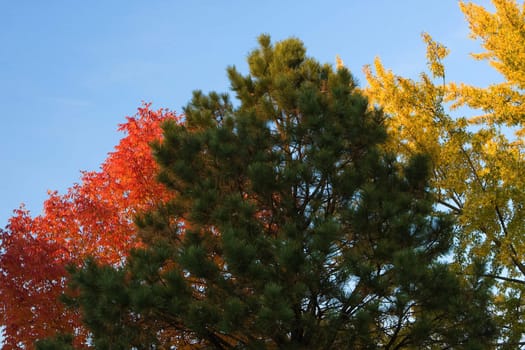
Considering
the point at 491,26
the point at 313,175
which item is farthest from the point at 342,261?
the point at 491,26

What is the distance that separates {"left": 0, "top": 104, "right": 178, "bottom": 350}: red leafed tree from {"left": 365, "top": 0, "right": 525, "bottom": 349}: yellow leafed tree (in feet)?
18.2

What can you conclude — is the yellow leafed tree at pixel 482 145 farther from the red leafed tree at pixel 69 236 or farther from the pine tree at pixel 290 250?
the red leafed tree at pixel 69 236

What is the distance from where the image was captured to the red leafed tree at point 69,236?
1398 cm

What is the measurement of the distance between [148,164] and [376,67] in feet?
20.1

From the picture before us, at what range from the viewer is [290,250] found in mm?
9109

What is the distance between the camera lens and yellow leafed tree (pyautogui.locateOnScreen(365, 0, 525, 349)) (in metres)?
11.4

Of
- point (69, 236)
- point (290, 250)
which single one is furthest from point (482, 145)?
point (69, 236)

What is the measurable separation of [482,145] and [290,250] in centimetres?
551

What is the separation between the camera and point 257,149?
→ 11227 millimetres

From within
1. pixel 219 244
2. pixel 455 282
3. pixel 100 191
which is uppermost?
pixel 100 191

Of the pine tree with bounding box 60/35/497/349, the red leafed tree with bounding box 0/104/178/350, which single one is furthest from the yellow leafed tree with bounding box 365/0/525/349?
the red leafed tree with bounding box 0/104/178/350

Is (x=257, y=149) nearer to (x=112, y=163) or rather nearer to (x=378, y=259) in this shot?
(x=378, y=259)

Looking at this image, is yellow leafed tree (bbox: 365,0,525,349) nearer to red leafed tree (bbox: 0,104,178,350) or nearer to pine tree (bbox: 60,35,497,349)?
pine tree (bbox: 60,35,497,349)

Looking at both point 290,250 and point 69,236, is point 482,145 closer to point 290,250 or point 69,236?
point 290,250
